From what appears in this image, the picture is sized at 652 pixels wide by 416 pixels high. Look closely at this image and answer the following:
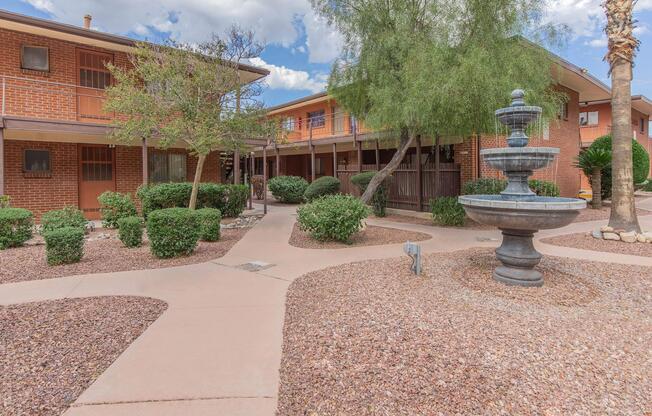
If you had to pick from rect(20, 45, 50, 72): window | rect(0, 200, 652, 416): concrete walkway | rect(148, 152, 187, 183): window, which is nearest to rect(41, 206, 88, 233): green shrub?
rect(0, 200, 652, 416): concrete walkway

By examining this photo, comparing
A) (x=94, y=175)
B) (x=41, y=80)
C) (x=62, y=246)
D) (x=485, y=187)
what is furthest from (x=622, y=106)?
(x=41, y=80)

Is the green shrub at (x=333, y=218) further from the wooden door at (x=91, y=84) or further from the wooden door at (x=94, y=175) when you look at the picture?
the wooden door at (x=94, y=175)

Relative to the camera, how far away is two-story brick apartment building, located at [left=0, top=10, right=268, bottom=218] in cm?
1123

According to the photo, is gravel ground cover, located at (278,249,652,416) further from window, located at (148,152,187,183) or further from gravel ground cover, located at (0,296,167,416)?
window, located at (148,152,187,183)

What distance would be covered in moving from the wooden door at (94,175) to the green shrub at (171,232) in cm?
771

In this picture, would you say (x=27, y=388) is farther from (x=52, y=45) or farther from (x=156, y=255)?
(x=52, y=45)

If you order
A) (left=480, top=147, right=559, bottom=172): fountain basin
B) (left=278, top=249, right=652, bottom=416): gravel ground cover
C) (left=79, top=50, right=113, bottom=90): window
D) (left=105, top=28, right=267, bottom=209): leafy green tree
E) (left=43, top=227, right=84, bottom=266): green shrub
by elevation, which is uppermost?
(left=79, top=50, right=113, bottom=90): window

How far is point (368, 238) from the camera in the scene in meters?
9.57

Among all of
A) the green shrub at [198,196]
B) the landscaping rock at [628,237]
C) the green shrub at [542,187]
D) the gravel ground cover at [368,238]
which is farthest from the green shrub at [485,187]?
the green shrub at [198,196]

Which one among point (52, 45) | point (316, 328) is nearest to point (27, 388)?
point (316, 328)

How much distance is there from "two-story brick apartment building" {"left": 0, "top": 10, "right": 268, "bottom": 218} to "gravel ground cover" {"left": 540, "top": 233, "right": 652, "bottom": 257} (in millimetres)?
11381

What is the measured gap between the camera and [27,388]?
2.95m

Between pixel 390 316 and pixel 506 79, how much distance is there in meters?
6.66

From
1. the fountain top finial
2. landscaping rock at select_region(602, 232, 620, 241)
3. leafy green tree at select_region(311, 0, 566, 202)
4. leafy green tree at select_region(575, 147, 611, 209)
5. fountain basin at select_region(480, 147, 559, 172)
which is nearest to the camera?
fountain basin at select_region(480, 147, 559, 172)
